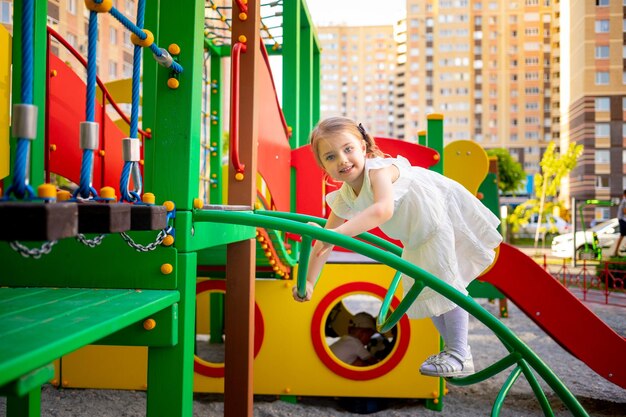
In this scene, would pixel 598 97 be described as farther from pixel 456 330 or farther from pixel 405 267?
pixel 405 267

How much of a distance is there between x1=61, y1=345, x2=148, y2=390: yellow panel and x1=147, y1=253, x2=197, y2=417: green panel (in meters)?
2.34

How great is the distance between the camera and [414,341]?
399cm

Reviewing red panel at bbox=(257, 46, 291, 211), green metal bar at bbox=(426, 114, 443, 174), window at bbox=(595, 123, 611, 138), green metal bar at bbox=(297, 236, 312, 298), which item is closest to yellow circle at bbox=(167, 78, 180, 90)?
green metal bar at bbox=(297, 236, 312, 298)

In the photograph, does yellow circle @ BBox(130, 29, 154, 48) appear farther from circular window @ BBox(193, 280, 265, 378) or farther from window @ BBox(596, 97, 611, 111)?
window @ BBox(596, 97, 611, 111)

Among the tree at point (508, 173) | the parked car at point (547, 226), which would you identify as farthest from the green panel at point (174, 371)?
the tree at point (508, 173)

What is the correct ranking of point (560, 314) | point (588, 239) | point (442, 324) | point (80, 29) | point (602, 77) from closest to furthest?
point (442, 324) < point (560, 314) < point (80, 29) < point (588, 239) < point (602, 77)

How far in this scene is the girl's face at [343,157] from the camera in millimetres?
1844

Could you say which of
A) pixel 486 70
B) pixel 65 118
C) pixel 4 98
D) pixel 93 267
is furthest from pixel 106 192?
pixel 486 70

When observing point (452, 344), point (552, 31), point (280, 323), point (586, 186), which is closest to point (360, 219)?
point (452, 344)

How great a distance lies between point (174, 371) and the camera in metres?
1.79

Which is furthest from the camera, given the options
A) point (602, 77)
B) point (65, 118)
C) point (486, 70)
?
point (486, 70)

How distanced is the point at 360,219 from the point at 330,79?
61974mm

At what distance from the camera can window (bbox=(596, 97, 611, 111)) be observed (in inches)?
784

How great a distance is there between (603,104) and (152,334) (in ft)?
72.8
